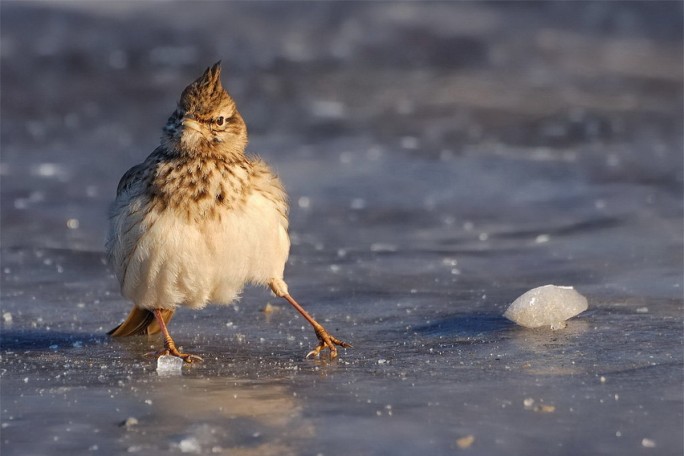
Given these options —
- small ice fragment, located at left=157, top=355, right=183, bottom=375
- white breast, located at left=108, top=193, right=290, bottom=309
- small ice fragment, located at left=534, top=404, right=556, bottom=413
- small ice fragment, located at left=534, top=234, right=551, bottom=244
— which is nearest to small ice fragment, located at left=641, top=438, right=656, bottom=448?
small ice fragment, located at left=534, top=404, right=556, bottom=413

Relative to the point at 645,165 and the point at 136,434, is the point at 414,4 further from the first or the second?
the point at 136,434

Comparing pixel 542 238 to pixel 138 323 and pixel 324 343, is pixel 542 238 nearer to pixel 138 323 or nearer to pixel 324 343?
pixel 324 343

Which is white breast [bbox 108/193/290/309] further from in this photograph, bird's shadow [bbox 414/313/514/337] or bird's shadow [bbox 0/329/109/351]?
bird's shadow [bbox 414/313/514/337]

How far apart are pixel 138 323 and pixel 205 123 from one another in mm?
1095

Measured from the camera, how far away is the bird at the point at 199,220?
17.3 feet

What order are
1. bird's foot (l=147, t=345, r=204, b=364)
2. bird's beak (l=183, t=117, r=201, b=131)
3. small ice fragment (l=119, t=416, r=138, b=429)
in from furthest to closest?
bird's beak (l=183, t=117, r=201, b=131) < bird's foot (l=147, t=345, r=204, b=364) < small ice fragment (l=119, t=416, r=138, b=429)

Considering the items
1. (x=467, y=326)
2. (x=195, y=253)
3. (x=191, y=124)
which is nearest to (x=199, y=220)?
(x=195, y=253)

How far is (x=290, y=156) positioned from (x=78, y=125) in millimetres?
2714

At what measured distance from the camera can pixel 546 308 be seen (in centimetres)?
567

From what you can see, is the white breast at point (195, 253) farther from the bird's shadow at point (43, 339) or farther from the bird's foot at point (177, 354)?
the bird's shadow at point (43, 339)

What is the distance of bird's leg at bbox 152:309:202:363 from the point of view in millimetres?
5273

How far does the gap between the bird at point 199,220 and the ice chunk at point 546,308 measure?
0.86m

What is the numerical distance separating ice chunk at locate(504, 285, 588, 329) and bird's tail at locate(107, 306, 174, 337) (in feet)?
5.56

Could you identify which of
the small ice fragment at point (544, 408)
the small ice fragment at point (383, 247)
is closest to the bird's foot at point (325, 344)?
the small ice fragment at point (544, 408)
